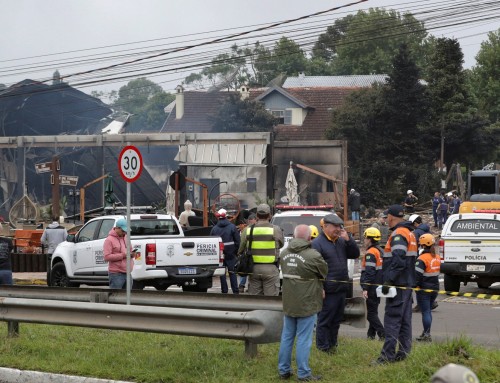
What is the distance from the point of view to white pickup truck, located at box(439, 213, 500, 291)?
69.3 ft

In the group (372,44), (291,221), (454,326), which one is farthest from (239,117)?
(454,326)

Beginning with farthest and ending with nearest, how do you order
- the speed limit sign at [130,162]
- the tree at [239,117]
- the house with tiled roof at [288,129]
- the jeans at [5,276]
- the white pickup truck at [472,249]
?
the tree at [239,117]
the house with tiled roof at [288,129]
the white pickup truck at [472,249]
the jeans at [5,276]
the speed limit sign at [130,162]

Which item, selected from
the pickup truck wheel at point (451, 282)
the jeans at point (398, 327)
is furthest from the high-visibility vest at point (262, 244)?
the pickup truck wheel at point (451, 282)

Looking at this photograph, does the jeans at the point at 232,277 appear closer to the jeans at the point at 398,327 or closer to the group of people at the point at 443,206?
the jeans at the point at 398,327

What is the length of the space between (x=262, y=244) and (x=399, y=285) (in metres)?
5.02

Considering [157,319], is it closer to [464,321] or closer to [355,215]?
[464,321]

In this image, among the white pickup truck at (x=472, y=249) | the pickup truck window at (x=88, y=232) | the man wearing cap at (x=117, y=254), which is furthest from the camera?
the white pickup truck at (x=472, y=249)

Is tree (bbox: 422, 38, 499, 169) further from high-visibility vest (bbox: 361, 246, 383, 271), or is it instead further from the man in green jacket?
the man in green jacket

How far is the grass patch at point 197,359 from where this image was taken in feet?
30.6

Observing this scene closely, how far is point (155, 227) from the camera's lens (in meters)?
20.7

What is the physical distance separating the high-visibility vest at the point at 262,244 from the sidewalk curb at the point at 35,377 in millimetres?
5150

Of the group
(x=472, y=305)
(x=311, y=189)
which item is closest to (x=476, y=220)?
(x=472, y=305)

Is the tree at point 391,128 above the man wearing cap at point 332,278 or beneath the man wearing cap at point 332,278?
above

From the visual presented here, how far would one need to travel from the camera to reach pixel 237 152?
42688 mm
